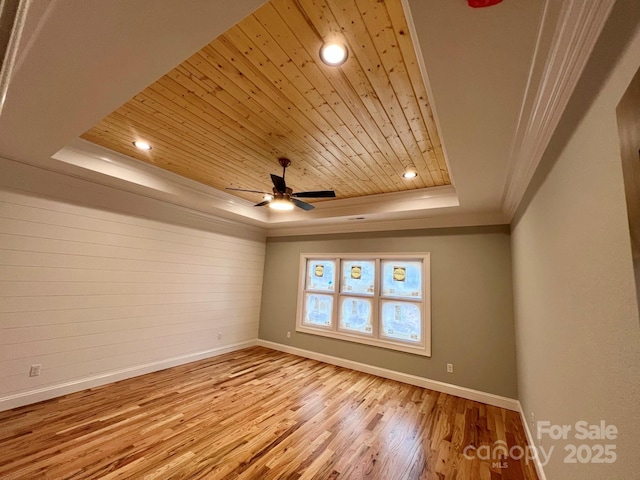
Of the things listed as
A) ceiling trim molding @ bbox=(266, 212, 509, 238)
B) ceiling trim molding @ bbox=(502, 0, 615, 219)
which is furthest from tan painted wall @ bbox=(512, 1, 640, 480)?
ceiling trim molding @ bbox=(266, 212, 509, 238)

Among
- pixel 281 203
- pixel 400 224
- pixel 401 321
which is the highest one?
pixel 400 224

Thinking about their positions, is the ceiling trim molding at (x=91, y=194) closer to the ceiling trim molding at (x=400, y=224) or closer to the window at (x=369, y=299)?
the ceiling trim molding at (x=400, y=224)

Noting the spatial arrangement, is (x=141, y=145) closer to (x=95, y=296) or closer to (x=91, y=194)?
(x=91, y=194)

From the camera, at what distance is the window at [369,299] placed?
412 centimetres

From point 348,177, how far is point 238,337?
12.5 feet

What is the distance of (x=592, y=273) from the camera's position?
Result: 116 cm

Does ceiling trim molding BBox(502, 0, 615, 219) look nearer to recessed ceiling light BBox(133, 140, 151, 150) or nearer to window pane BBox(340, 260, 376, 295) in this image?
window pane BBox(340, 260, 376, 295)

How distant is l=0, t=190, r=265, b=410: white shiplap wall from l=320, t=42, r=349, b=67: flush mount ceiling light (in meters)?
3.41

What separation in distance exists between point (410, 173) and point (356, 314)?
102 inches

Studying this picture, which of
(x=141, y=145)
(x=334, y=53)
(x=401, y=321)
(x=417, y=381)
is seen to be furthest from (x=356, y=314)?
(x=334, y=53)

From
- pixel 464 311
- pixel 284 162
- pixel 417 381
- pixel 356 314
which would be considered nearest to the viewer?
pixel 284 162

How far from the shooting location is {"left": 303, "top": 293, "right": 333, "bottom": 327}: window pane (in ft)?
16.5

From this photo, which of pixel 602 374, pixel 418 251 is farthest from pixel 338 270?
pixel 602 374

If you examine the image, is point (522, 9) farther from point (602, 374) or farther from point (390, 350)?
point (390, 350)
